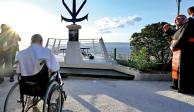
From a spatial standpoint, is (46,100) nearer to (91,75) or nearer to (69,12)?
(91,75)

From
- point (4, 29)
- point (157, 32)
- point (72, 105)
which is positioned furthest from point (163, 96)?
point (157, 32)

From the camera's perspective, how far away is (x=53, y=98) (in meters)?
4.82

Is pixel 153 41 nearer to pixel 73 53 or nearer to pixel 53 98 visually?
pixel 73 53

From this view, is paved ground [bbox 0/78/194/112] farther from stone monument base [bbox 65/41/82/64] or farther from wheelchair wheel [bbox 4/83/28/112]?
stone monument base [bbox 65/41/82/64]

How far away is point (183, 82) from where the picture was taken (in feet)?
24.1

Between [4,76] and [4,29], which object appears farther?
[4,76]

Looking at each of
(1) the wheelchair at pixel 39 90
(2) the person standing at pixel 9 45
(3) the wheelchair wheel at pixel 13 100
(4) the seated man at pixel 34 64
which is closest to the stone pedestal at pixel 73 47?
(2) the person standing at pixel 9 45

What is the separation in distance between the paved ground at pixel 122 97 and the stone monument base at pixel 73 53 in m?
3.76

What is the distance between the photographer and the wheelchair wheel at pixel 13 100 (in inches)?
189

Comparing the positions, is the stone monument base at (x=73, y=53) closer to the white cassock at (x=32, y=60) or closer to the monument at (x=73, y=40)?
the monument at (x=73, y=40)

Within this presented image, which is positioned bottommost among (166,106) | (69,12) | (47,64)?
(166,106)

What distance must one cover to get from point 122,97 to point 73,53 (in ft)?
20.1

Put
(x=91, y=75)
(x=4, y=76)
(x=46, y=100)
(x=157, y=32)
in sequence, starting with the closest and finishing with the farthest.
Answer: (x=46, y=100) → (x=4, y=76) → (x=91, y=75) → (x=157, y=32)

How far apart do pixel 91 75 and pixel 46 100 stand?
565 cm
